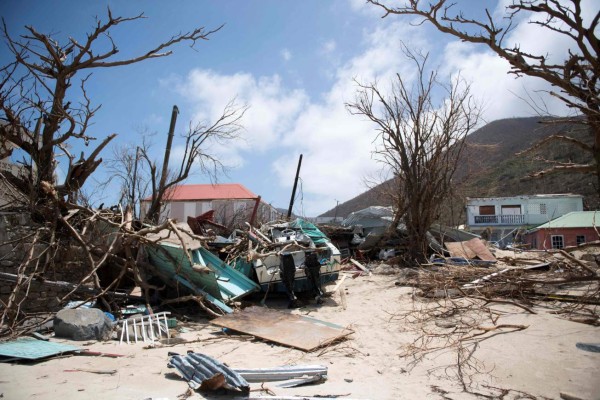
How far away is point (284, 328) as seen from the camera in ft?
22.4

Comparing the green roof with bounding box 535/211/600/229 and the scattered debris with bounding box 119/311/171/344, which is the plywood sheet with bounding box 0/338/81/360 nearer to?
the scattered debris with bounding box 119/311/171/344

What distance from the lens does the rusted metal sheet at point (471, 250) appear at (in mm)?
11487

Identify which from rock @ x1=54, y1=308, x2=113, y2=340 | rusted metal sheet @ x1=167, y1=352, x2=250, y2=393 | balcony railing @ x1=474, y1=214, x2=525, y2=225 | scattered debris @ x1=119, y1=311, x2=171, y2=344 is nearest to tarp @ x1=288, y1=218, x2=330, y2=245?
scattered debris @ x1=119, y1=311, x2=171, y2=344

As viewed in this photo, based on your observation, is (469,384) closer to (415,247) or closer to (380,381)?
(380,381)

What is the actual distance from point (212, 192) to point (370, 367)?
37.5 m

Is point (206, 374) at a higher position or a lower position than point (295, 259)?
lower

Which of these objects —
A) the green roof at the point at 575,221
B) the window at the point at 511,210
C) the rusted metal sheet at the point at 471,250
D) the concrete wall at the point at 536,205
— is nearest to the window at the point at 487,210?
the concrete wall at the point at 536,205

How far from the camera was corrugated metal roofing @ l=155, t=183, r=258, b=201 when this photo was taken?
40.1m

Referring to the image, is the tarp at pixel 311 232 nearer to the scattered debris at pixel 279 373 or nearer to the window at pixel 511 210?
the scattered debris at pixel 279 373

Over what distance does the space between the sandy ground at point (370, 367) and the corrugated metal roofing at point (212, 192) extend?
111 ft

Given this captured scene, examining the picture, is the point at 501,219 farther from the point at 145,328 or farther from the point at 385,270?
the point at 145,328

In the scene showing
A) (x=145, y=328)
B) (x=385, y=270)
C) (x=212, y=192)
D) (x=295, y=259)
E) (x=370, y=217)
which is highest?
(x=212, y=192)

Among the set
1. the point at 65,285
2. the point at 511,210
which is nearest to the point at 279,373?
the point at 65,285

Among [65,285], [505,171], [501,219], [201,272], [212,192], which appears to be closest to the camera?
[65,285]
